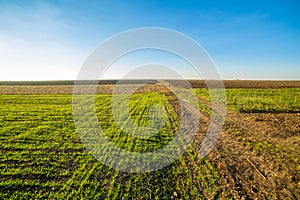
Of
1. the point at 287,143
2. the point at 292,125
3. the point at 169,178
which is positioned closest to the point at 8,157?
the point at 169,178

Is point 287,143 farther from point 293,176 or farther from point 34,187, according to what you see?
point 34,187

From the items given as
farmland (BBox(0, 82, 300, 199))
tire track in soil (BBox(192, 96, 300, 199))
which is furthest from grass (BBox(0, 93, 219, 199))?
tire track in soil (BBox(192, 96, 300, 199))

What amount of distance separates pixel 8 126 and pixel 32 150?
504 centimetres

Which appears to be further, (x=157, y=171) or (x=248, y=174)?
(x=157, y=171)

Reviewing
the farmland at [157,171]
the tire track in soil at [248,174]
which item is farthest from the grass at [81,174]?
the tire track in soil at [248,174]

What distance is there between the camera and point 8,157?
7.61 metres

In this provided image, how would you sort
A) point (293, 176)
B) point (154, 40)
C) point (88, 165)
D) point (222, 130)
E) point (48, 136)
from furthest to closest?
1. point (222, 130)
2. point (48, 136)
3. point (154, 40)
4. point (88, 165)
5. point (293, 176)

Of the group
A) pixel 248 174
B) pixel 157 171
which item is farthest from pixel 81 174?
pixel 248 174

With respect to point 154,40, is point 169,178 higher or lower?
lower

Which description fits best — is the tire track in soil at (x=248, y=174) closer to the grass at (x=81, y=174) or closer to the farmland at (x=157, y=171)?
the farmland at (x=157, y=171)

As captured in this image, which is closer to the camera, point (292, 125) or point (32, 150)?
point (32, 150)

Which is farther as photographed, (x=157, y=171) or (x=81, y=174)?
(x=157, y=171)

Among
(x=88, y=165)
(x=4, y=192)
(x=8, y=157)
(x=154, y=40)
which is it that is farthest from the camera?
(x=154, y=40)

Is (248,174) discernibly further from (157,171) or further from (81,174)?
(81,174)
